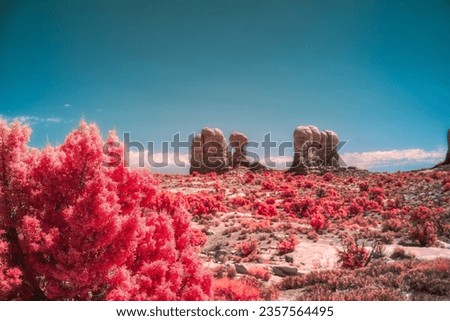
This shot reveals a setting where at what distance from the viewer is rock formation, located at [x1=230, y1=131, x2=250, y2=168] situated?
5128cm

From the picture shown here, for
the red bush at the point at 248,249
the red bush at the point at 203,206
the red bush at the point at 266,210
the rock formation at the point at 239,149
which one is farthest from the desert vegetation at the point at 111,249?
the rock formation at the point at 239,149

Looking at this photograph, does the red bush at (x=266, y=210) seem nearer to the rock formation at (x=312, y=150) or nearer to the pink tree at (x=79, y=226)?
the pink tree at (x=79, y=226)

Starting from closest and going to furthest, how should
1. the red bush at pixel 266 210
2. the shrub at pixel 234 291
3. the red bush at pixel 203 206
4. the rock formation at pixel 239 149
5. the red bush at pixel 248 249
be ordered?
the shrub at pixel 234 291 < the red bush at pixel 248 249 < the red bush at pixel 203 206 < the red bush at pixel 266 210 < the rock formation at pixel 239 149

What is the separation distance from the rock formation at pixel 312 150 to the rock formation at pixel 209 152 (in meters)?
10.1

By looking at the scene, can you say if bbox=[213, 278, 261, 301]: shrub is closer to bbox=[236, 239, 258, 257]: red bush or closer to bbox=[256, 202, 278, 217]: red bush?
bbox=[236, 239, 258, 257]: red bush

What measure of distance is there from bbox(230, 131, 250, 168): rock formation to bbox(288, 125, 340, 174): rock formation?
25.4 ft

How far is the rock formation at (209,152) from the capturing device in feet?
158

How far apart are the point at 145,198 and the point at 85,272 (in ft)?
6.67

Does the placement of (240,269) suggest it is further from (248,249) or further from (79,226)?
(79,226)

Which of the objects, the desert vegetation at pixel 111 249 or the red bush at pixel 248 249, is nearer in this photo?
the desert vegetation at pixel 111 249

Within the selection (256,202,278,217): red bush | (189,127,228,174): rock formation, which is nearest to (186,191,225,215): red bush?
(256,202,278,217): red bush

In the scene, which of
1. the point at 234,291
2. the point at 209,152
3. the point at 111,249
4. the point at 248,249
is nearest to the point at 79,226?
the point at 111,249
